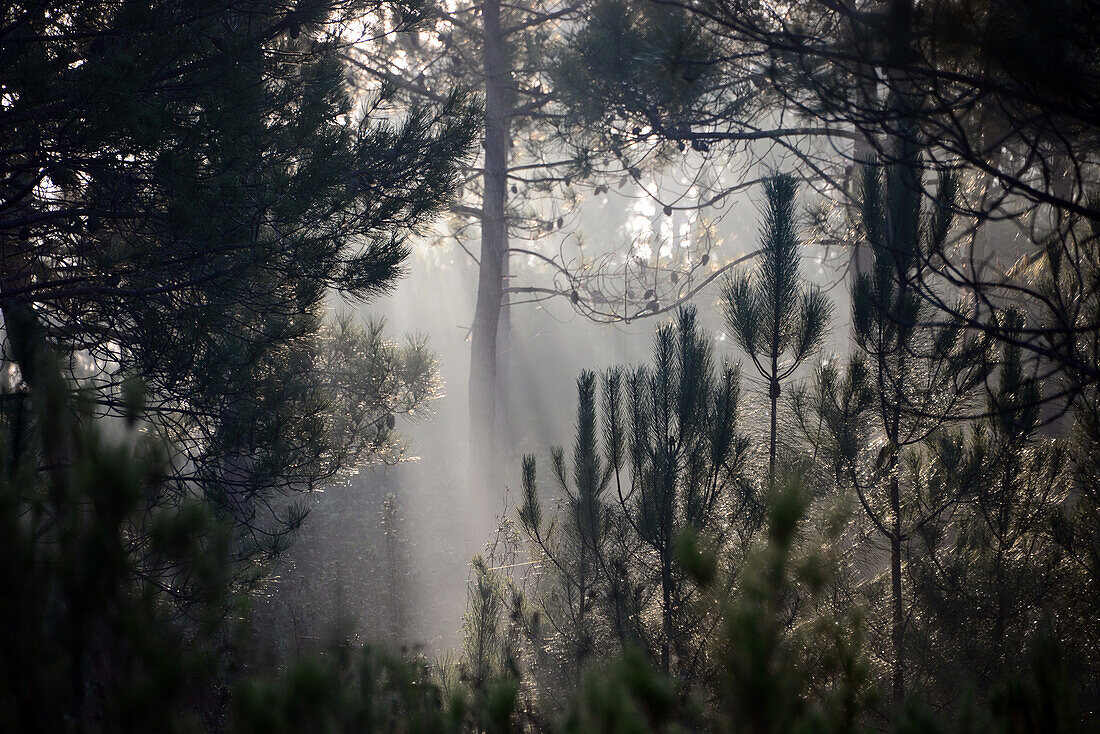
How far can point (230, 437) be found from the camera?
190 inches

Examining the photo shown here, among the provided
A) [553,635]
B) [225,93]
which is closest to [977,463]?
[553,635]

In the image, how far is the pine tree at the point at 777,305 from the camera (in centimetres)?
367

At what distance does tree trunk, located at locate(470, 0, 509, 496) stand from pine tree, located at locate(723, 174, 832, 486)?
7.03m

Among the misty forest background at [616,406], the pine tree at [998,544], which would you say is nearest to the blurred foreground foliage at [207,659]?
the misty forest background at [616,406]

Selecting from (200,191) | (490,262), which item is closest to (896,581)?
(200,191)

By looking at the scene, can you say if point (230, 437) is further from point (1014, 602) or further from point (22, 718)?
point (1014, 602)

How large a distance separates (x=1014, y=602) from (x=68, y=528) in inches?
175

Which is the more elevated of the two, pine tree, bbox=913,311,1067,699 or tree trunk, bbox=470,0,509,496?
tree trunk, bbox=470,0,509,496

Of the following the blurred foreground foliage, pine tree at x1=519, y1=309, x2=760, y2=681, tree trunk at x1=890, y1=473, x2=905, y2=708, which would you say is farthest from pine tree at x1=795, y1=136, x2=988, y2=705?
the blurred foreground foliage

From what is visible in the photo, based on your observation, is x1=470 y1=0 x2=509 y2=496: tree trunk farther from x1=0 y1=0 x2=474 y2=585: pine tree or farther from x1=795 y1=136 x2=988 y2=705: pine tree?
x1=795 y1=136 x2=988 y2=705: pine tree

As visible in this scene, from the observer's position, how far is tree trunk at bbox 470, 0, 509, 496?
10.5 meters

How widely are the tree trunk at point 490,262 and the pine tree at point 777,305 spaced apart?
703cm

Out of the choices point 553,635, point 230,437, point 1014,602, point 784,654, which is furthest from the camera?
point 230,437

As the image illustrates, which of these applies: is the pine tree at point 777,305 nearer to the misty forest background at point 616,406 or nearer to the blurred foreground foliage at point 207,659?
the misty forest background at point 616,406
